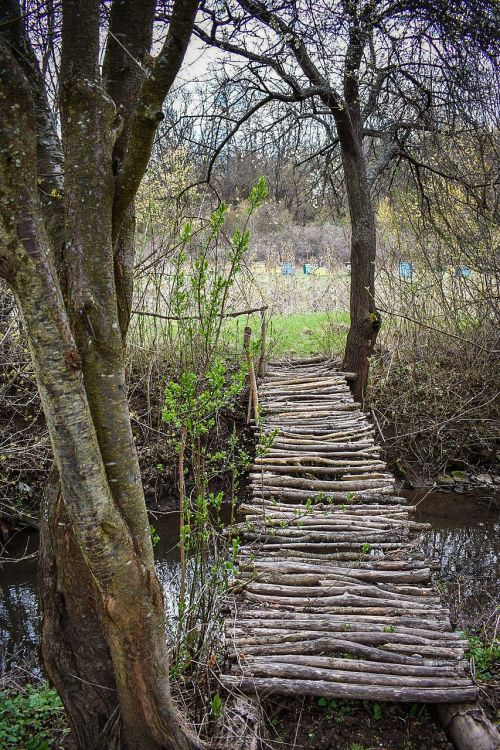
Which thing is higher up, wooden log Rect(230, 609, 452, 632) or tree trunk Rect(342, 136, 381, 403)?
tree trunk Rect(342, 136, 381, 403)

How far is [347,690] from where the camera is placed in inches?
109

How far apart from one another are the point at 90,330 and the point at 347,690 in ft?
7.23

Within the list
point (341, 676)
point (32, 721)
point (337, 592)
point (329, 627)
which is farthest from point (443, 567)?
point (32, 721)

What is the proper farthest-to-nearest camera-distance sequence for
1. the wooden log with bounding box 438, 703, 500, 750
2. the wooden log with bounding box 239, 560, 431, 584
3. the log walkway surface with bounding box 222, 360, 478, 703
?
the wooden log with bounding box 239, 560, 431, 584
the log walkway surface with bounding box 222, 360, 478, 703
the wooden log with bounding box 438, 703, 500, 750

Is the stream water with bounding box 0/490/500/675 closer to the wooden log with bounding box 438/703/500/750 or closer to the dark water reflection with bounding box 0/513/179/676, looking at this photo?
the dark water reflection with bounding box 0/513/179/676

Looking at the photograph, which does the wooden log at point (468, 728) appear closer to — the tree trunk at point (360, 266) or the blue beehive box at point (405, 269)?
the tree trunk at point (360, 266)

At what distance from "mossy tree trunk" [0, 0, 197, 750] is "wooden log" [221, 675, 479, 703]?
439 millimetres

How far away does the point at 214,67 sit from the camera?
19.0ft

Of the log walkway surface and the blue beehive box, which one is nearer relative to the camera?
the log walkway surface

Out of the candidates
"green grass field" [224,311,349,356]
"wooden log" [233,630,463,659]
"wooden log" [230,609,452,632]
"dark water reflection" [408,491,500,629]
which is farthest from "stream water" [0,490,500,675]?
"green grass field" [224,311,349,356]

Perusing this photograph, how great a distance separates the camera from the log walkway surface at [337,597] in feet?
9.23

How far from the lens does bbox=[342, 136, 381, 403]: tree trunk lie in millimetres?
6977

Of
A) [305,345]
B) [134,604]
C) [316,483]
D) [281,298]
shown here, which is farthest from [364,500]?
[281,298]

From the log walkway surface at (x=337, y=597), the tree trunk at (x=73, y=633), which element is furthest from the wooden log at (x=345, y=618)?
the tree trunk at (x=73, y=633)
